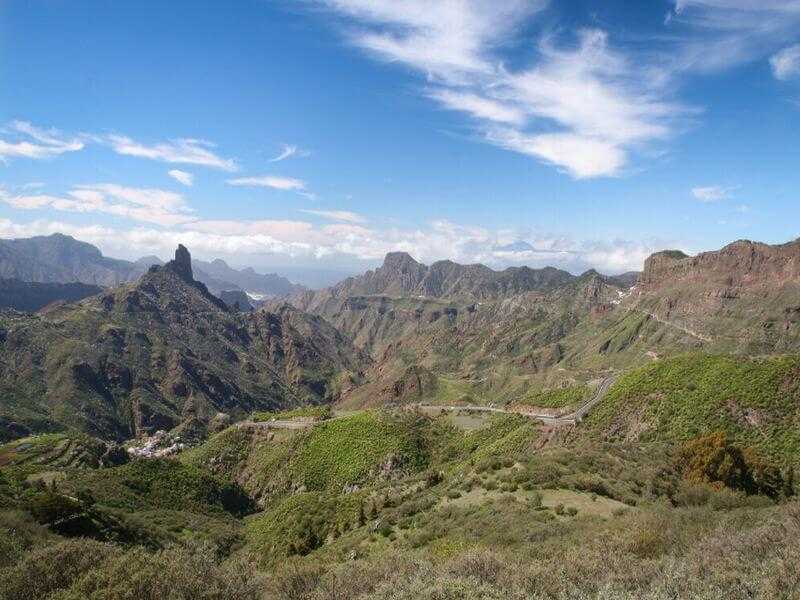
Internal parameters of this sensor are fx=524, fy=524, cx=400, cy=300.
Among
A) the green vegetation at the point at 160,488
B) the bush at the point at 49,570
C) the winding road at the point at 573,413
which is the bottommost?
the green vegetation at the point at 160,488

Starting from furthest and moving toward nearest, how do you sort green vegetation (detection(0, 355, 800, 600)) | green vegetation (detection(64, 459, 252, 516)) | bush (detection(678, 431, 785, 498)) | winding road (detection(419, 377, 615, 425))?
winding road (detection(419, 377, 615, 425)) → green vegetation (detection(64, 459, 252, 516)) → bush (detection(678, 431, 785, 498)) → green vegetation (detection(0, 355, 800, 600))

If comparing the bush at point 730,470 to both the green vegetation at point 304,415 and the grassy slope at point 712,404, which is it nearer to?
the grassy slope at point 712,404

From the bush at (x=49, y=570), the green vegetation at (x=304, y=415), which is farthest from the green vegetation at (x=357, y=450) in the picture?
the bush at (x=49, y=570)

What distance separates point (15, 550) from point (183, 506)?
4212 cm

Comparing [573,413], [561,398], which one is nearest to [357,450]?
[561,398]

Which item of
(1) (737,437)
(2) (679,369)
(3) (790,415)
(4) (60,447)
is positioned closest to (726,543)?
(1) (737,437)

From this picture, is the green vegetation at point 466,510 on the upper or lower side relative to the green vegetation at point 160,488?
upper

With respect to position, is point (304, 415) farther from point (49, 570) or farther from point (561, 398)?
point (49, 570)

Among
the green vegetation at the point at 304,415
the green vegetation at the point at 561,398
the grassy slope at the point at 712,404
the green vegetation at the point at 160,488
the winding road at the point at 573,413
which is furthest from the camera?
the green vegetation at the point at 304,415

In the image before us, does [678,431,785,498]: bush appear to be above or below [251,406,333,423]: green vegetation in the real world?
above

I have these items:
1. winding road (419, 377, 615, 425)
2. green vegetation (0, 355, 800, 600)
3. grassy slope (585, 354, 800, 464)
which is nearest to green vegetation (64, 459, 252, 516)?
green vegetation (0, 355, 800, 600)

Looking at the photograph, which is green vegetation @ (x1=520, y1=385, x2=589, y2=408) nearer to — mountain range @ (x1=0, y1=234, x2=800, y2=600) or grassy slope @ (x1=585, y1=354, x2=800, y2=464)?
mountain range @ (x1=0, y1=234, x2=800, y2=600)

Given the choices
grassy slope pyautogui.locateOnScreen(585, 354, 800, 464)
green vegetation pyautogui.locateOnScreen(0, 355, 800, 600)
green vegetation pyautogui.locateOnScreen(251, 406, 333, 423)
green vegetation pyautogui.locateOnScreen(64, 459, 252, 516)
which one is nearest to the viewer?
green vegetation pyautogui.locateOnScreen(0, 355, 800, 600)

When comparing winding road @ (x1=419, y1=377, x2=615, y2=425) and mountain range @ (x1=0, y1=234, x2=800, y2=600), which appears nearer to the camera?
mountain range @ (x1=0, y1=234, x2=800, y2=600)
